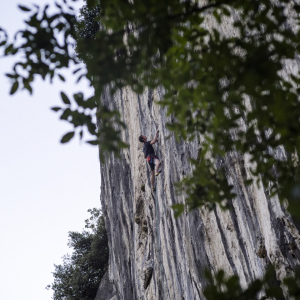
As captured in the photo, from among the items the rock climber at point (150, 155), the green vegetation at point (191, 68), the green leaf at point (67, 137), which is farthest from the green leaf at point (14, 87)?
the rock climber at point (150, 155)

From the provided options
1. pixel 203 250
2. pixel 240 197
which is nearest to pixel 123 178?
pixel 203 250

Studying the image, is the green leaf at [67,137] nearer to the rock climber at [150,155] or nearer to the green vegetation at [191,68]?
the green vegetation at [191,68]

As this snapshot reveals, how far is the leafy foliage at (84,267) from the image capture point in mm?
28609

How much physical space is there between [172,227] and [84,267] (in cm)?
1859

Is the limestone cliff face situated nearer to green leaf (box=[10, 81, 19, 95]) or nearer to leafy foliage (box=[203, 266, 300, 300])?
leafy foliage (box=[203, 266, 300, 300])

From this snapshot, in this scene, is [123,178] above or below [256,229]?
above

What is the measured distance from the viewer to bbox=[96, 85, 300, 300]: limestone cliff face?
26.6ft

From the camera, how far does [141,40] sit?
2539 millimetres

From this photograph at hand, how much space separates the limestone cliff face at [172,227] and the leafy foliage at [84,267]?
8.22 metres

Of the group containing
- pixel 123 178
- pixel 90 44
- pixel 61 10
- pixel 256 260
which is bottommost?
pixel 256 260

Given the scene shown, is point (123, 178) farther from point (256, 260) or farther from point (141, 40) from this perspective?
point (141, 40)

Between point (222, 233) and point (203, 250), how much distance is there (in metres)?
1.13

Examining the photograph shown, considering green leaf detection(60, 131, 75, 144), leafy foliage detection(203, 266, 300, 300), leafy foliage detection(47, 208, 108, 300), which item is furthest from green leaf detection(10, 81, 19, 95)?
leafy foliage detection(47, 208, 108, 300)

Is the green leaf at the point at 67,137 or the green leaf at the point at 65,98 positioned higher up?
the green leaf at the point at 65,98
